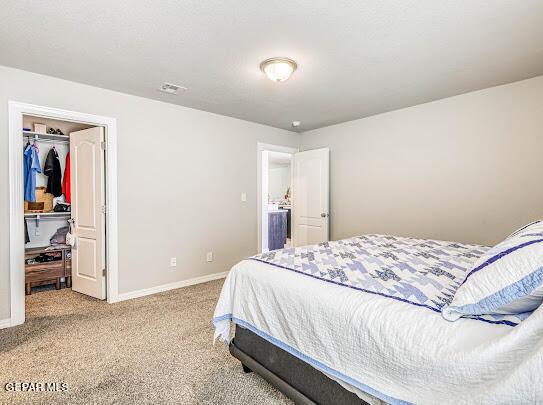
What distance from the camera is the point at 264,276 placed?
1.74 metres

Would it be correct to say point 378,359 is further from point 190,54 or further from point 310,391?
point 190,54

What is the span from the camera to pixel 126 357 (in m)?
2.14

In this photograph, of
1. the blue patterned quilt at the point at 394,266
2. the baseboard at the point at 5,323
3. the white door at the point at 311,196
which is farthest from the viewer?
the white door at the point at 311,196

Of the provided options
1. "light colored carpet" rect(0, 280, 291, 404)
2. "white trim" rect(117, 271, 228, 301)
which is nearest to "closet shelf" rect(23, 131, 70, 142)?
"light colored carpet" rect(0, 280, 291, 404)

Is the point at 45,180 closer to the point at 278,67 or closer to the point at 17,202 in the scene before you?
the point at 17,202

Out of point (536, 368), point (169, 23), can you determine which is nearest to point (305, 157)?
point (169, 23)

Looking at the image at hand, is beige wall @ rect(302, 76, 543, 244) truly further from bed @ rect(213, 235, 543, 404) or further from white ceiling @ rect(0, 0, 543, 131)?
bed @ rect(213, 235, 543, 404)

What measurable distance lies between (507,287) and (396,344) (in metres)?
0.44

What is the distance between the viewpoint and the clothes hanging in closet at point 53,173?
152 inches

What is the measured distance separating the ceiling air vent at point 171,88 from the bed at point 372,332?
85.9 inches

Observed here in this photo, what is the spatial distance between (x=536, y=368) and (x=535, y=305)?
0.29 metres

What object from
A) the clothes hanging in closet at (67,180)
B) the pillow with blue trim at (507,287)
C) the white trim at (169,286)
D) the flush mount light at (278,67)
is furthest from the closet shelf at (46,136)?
the pillow with blue trim at (507,287)

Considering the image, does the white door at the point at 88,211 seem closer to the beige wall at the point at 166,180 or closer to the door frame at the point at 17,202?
the beige wall at the point at 166,180

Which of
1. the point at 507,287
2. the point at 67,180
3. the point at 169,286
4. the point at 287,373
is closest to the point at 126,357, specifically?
the point at 287,373
